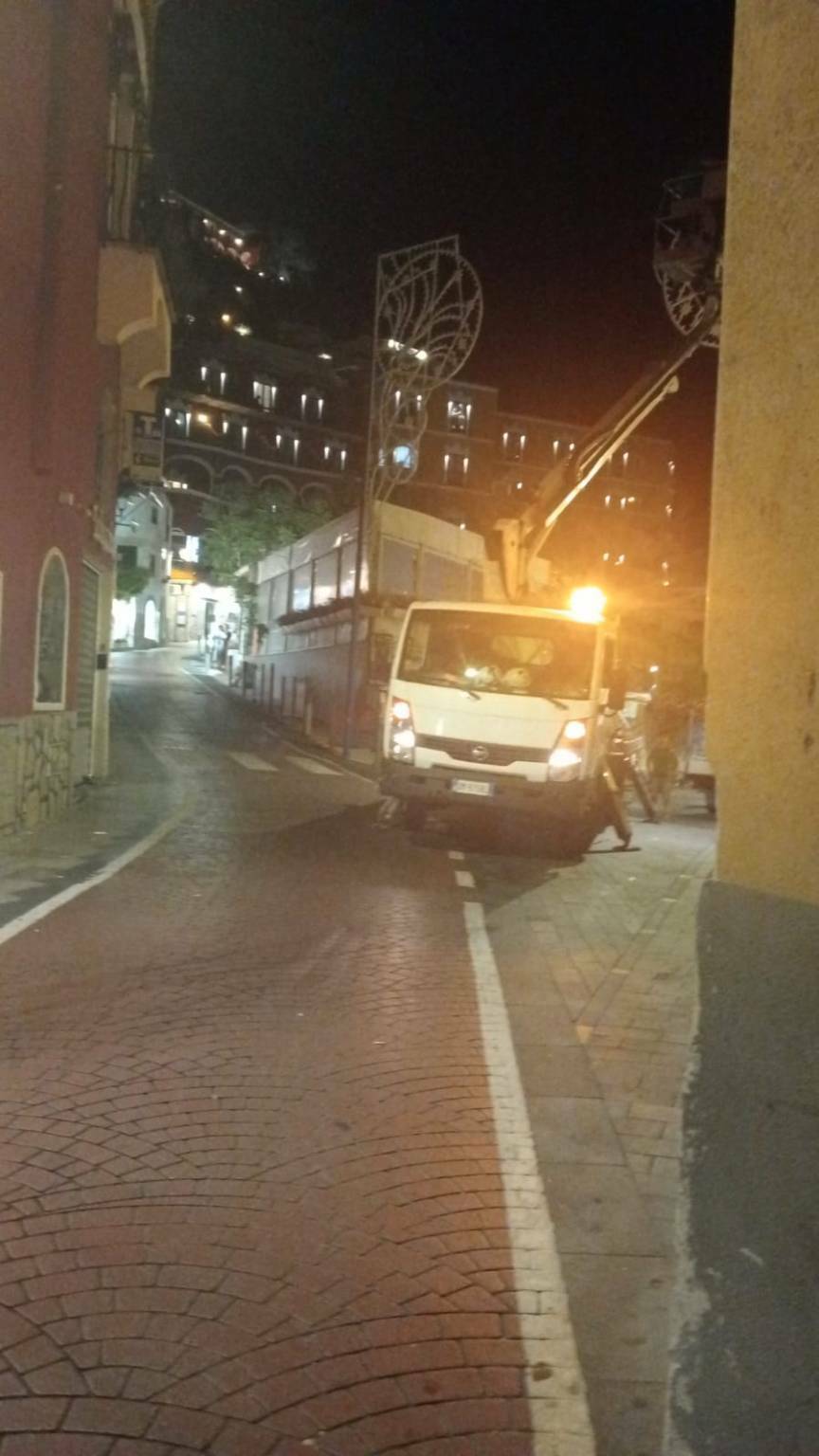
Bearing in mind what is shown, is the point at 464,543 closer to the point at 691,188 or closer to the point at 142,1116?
the point at 691,188

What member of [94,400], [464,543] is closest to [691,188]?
[94,400]

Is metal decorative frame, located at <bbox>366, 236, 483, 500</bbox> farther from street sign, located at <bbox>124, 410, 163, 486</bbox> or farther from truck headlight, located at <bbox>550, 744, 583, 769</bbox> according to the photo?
truck headlight, located at <bbox>550, 744, 583, 769</bbox>

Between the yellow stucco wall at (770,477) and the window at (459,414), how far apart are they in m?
83.0

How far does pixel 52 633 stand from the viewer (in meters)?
15.3

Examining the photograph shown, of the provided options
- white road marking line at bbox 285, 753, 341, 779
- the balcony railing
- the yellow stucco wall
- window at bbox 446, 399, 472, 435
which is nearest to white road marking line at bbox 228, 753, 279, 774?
white road marking line at bbox 285, 753, 341, 779

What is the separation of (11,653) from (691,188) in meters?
8.84

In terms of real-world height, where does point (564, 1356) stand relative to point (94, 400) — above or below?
below

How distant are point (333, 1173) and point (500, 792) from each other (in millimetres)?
8679

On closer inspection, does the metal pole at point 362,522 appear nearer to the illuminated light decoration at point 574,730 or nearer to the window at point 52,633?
the window at point 52,633

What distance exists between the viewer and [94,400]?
17562mm

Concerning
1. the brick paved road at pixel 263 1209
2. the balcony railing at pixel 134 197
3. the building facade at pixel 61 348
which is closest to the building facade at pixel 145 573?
the balcony railing at pixel 134 197

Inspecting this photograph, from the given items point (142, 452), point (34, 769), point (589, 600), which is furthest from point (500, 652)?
point (142, 452)

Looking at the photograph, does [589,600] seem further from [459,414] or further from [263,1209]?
[459,414]

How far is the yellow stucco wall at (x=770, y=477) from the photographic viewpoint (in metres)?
3.22
